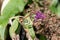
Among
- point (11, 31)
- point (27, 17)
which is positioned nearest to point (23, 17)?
point (27, 17)

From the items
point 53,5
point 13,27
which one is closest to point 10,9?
point 13,27

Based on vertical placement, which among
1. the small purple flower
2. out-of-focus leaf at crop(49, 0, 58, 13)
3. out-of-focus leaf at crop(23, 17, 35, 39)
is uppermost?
out-of-focus leaf at crop(49, 0, 58, 13)

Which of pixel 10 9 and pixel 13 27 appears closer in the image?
pixel 13 27

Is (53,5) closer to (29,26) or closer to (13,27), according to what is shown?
(29,26)

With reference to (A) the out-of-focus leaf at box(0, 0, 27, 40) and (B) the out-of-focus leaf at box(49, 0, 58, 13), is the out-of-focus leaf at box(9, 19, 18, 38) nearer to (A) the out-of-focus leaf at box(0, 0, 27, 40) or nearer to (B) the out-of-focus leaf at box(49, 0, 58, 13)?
(A) the out-of-focus leaf at box(0, 0, 27, 40)

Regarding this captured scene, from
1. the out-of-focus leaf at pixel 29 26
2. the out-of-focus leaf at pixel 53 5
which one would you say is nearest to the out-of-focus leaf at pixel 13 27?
the out-of-focus leaf at pixel 29 26

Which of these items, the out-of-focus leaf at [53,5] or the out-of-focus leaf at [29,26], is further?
the out-of-focus leaf at [53,5]

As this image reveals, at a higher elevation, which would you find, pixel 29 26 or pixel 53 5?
pixel 53 5

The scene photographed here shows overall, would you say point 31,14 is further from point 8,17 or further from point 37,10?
point 8,17

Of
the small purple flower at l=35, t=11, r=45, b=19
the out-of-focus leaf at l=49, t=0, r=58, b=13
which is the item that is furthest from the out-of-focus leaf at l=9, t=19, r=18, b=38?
the out-of-focus leaf at l=49, t=0, r=58, b=13

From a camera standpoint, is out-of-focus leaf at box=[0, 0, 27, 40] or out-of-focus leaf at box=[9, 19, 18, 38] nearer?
out-of-focus leaf at box=[9, 19, 18, 38]

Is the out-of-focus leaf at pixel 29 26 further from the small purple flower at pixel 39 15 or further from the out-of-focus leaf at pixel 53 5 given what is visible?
the out-of-focus leaf at pixel 53 5
